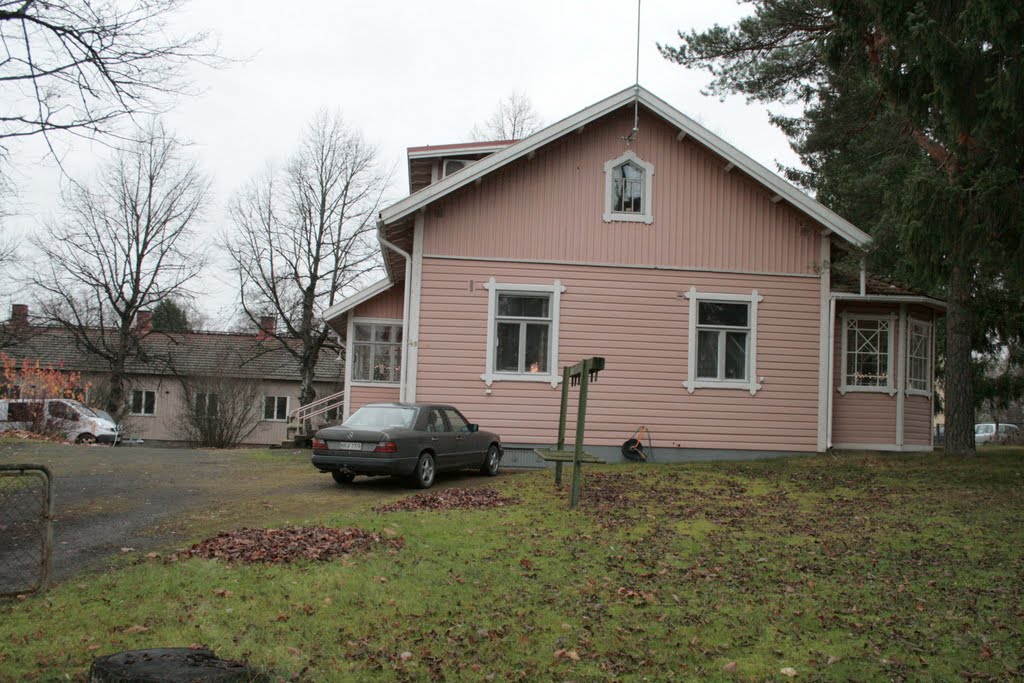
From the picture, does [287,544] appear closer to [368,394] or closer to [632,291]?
[632,291]

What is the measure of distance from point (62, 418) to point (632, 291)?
18.0 m

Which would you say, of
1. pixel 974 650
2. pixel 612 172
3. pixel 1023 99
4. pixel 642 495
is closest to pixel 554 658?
pixel 974 650

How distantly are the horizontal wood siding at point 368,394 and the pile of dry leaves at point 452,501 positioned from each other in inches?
306

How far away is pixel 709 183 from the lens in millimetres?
17906

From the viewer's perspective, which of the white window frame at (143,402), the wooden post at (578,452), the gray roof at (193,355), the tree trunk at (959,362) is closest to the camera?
the wooden post at (578,452)

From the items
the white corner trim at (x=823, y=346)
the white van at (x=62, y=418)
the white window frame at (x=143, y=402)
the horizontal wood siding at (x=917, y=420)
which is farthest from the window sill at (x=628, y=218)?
the white window frame at (x=143, y=402)

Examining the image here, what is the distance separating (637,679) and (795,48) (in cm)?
1846

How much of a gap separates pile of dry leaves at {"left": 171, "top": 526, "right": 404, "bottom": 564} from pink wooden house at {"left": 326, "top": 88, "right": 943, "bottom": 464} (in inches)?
320

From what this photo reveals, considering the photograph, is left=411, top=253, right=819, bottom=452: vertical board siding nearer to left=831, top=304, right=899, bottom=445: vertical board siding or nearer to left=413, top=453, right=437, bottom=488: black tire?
left=831, top=304, right=899, bottom=445: vertical board siding

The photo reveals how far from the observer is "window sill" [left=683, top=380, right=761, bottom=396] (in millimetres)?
17609

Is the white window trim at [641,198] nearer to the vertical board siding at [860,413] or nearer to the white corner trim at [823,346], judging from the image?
the white corner trim at [823,346]

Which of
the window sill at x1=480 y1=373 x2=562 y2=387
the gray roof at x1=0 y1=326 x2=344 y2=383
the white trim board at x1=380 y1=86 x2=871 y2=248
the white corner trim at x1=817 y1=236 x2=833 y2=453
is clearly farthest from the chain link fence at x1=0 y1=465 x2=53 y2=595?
the gray roof at x1=0 y1=326 x2=344 y2=383

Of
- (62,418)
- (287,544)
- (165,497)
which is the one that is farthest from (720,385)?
(62,418)

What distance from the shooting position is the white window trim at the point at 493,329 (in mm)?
17266
